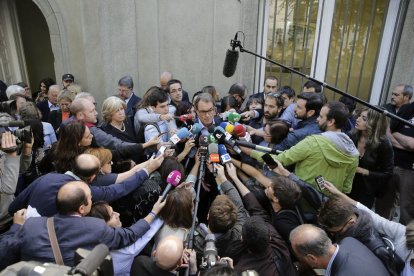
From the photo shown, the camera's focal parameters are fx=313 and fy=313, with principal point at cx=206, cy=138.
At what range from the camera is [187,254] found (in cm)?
207

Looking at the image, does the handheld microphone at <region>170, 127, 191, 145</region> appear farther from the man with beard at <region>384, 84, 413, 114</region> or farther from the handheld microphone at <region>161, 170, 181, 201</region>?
the man with beard at <region>384, 84, 413, 114</region>

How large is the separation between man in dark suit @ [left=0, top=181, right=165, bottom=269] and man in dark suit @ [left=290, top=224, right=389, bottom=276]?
126cm

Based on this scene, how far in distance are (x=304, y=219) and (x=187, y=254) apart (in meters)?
1.28

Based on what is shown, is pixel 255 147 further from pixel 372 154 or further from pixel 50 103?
pixel 50 103

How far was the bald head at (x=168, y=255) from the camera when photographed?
1.93 metres

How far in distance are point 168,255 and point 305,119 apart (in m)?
2.43

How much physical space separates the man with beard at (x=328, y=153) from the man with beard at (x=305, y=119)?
322 mm

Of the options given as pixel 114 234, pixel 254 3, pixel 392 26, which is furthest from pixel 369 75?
pixel 114 234

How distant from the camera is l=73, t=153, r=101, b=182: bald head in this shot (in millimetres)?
2521

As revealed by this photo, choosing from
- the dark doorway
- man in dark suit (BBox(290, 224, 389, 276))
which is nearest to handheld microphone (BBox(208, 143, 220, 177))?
man in dark suit (BBox(290, 224, 389, 276))

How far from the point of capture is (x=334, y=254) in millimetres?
2041

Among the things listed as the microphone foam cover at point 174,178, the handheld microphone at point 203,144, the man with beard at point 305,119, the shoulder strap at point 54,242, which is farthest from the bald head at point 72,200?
the man with beard at point 305,119

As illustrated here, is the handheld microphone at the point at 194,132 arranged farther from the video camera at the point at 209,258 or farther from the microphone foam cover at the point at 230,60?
the video camera at the point at 209,258

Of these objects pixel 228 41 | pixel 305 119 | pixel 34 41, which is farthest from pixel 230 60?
pixel 34 41
